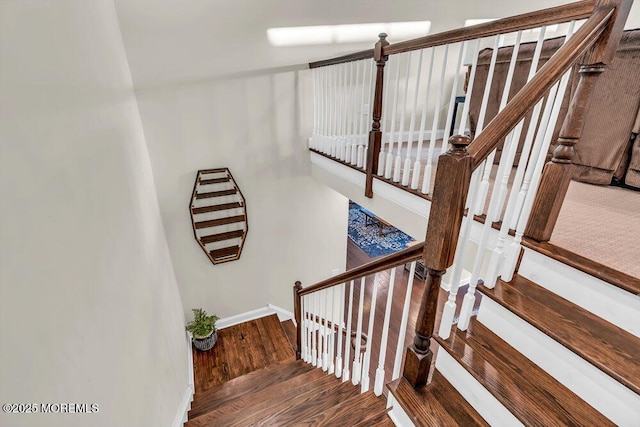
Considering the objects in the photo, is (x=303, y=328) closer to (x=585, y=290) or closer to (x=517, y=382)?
(x=517, y=382)

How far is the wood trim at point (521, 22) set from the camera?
1.00m

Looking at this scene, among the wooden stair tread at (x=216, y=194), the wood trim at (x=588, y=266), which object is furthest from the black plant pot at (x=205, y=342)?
the wood trim at (x=588, y=266)

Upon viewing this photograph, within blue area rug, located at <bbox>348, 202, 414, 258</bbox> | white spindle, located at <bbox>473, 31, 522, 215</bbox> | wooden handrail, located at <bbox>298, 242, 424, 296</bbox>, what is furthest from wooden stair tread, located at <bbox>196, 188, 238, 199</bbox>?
blue area rug, located at <bbox>348, 202, 414, 258</bbox>

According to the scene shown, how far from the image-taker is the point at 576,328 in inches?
41.9

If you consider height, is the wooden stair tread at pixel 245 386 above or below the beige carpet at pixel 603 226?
below

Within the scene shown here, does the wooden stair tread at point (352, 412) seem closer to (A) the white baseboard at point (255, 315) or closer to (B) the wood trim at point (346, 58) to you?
(B) the wood trim at point (346, 58)

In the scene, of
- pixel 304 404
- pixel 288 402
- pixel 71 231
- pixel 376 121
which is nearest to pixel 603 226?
pixel 376 121

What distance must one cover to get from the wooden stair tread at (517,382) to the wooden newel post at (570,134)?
50 centimetres

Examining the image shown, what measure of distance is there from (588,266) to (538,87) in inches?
27.5

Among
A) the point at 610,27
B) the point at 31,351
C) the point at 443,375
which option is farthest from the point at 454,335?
the point at 31,351

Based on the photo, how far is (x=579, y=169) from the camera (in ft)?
6.86

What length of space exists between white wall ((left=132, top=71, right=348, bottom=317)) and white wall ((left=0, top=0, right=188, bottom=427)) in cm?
70

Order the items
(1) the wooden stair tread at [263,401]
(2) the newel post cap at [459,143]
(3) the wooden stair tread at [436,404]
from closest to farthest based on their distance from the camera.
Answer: (2) the newel post cap at [459,143], (3) the wooden stair tread at [436,404], (1) the wooden stair tread at [263,401]

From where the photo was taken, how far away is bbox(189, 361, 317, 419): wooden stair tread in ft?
8.45
